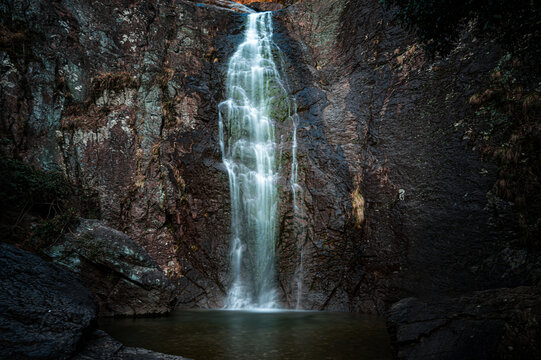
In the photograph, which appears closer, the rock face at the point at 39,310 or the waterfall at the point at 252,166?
the rock face at the point at 39,310

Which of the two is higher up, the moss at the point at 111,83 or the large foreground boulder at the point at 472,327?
the moss at the point at 111,83

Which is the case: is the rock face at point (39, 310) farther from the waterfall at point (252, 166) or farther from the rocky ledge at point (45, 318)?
the waterfall at point (252, 166)

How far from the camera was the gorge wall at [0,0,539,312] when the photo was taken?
7.98 meters

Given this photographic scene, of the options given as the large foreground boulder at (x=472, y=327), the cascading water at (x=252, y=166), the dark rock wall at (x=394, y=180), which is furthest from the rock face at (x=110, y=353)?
the dark rock wall at (x=394, y=180)

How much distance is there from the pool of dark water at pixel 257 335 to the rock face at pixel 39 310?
3.65 feet

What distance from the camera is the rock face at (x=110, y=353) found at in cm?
376

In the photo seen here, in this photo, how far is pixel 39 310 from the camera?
12.9ft

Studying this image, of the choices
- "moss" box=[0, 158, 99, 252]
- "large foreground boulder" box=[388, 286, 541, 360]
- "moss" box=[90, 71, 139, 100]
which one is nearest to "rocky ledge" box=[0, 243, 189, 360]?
"moss" box=[0, 158, 99, 252]

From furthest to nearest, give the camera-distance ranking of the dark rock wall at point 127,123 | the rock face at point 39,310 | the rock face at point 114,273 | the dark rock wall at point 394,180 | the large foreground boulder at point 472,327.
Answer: the dark rock wall at point 127,123, the dark rock wall at point 394,180, the rock face at point 114,273, the large foreground boulder at point 472,327, the rock face at point 39,310

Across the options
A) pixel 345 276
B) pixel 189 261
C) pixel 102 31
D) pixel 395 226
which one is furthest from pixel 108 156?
pixel 395 226

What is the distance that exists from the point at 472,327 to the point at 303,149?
24.4ft

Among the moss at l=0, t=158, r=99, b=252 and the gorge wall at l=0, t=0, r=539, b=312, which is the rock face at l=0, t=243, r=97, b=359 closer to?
the moss at l=0, t=158, r=99, b=252

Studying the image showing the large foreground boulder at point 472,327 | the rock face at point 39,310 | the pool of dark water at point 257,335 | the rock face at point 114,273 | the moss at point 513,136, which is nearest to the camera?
the rock face at point 39,310

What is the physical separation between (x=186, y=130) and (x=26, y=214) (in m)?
5.35
